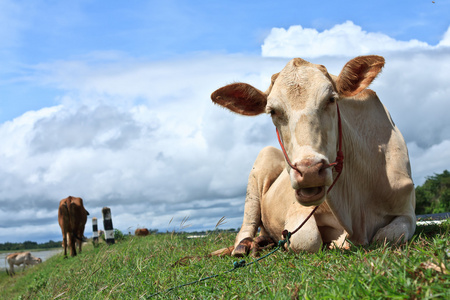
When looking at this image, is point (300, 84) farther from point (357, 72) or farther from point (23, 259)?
point (23, 259)

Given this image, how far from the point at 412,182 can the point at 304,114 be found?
1.99 m

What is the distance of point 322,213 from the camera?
18.6 ft

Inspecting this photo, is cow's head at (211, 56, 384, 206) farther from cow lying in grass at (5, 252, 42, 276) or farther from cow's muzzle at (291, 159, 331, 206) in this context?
cow lying in grass at (5, 252, 42, 276)

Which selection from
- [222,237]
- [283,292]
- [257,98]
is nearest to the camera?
[283,292]

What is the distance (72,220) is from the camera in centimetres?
1973

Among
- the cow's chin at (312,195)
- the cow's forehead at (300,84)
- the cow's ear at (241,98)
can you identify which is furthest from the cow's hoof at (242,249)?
the cow's forehead at (300,84)

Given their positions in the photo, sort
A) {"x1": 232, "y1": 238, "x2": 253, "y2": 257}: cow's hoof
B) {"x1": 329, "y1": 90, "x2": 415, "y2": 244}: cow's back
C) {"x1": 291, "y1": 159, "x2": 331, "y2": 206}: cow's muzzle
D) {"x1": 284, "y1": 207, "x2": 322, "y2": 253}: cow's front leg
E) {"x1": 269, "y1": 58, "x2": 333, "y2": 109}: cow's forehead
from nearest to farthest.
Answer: {"x1": 291, "y1": 159, "x2": 331, "y2": 206}: cow's muzzle, {"x1": 269, "y1": 58, "x2": 333, "y2": 109}: cow's forehead, {"x1": 284, "y1": 207, "x2": 322, "y2": 253}: cow's front leg, {"x1": 329, "y1": 90, "x2": 415, "y2": 244}: cow's back, {"x1": 232, "y1": 238, "x2": 253, "y2": 257}: cow's hoof

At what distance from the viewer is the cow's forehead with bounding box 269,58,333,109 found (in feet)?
15.7

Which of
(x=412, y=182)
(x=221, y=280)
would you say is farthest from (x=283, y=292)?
(x=412, y=182)

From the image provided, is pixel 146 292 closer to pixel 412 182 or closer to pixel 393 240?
pixel 393 240

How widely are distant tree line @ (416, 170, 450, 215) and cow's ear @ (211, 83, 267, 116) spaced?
1895cm

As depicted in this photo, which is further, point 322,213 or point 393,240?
point 322,213

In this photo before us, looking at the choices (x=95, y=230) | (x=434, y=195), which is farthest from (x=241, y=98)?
(x=434, y=195)

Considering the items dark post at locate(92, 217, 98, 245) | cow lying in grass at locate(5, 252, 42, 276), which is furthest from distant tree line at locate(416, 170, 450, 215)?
cow lying in grass at locate(5, 252, 42, 276)
